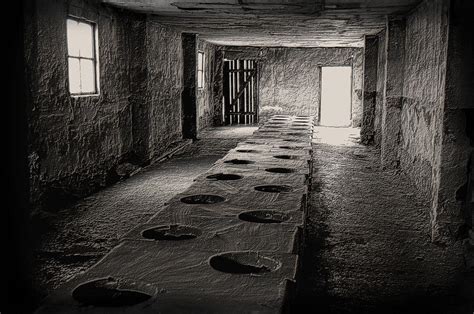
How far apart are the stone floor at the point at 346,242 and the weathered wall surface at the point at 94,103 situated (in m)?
0.37

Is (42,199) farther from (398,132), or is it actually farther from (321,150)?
(321,150)

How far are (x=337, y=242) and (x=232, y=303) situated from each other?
2537 millimetres

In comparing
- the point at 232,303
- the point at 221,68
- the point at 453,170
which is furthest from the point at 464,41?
the point at 221,68

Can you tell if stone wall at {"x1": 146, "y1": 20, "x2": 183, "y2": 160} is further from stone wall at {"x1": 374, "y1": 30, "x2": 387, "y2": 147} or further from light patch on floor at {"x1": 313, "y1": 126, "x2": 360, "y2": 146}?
stone wall at {"x1": 374, "y1": 30, "x2": 387, "y2": 147}

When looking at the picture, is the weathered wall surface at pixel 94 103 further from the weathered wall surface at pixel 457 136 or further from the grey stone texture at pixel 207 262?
the weathered wall surface at pixel 457 136

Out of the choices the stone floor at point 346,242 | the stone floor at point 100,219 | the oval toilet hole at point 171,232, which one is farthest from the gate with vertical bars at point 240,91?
the oval toilet hole at point 171,232

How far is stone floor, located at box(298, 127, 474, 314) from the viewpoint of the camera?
312 cm

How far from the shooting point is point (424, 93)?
5.67 meters

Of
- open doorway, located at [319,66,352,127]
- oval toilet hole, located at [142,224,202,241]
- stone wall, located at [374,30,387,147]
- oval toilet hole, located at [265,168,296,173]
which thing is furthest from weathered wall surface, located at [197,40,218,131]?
oval toilet hole, located at [142,224,202,241]

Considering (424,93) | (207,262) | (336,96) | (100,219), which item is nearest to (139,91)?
(100,219)

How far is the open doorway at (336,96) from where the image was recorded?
20.2m

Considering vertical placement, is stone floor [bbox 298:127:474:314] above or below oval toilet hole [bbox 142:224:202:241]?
below

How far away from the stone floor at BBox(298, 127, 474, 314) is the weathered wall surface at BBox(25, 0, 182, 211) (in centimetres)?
275

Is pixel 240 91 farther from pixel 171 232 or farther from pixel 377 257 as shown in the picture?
pixel 171 232
